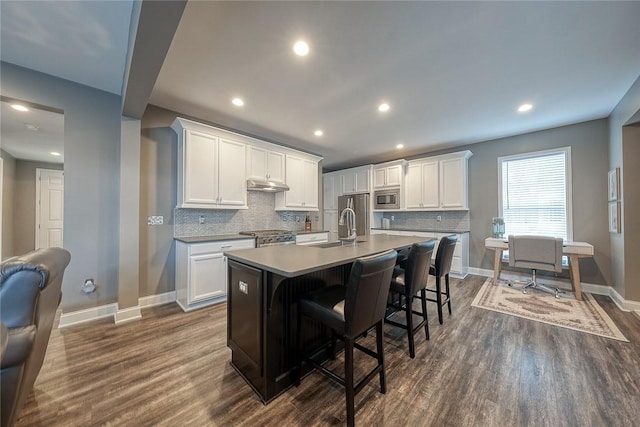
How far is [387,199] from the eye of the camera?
5.57 meters

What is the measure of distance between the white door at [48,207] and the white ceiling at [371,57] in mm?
5104

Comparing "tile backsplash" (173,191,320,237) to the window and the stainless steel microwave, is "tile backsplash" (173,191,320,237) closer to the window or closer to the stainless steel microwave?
the stainless steel microwave

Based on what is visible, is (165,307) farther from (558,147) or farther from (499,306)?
(558,147)

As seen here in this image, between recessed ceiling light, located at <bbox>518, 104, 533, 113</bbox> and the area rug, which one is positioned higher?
recessed ceiling light, located at <bbox>518, 104, 533, 113</bbox>

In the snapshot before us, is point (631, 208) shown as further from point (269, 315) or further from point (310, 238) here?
point (269, 315)

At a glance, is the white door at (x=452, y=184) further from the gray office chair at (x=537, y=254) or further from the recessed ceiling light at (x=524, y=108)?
the recessed ceiling light at (x=524, y=108)

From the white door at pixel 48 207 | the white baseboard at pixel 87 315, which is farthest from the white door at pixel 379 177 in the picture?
the white door at pixel 48 207

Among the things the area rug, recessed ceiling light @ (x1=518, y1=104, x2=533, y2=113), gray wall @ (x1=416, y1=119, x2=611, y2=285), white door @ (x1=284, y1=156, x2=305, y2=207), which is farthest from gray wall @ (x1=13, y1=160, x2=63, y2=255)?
gray wall @ (x1=416, y1=119, x2=611, y2=285)

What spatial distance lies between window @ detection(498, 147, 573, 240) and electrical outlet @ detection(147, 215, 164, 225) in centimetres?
572

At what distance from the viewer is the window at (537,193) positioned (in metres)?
3.96

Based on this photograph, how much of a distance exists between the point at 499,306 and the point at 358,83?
11.0 feet

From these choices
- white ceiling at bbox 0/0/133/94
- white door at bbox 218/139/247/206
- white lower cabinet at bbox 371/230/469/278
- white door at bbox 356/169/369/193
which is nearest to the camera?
Result: white ceiling at bbox 0/0/133/94

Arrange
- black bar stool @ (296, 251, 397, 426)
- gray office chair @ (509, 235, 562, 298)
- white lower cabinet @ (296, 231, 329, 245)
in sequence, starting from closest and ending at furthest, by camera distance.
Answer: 1. black bar stool @ (296, 251, 397, 426)
2. gray office chair @ (509, 235, 562, 298)
3. white lower cabinet @ (296, 231, 329, 245)

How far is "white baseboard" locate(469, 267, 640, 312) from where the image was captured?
3008 mm
